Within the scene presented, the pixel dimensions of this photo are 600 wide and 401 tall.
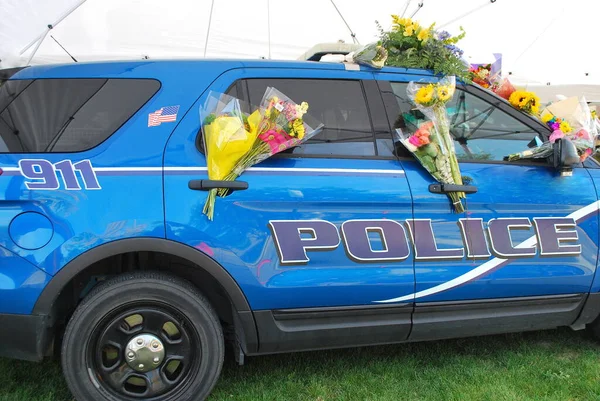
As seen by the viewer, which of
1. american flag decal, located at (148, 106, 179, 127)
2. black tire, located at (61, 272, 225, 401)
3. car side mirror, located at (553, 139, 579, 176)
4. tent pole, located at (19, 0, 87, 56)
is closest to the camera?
black tire, located at (61, 272, 225, 401)

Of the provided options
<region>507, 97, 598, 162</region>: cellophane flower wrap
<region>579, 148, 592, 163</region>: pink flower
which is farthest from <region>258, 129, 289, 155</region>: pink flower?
<region>579, 148, 592, 163</region>: pink flower

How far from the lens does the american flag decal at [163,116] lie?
2.42m

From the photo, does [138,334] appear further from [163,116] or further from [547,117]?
[547,117]

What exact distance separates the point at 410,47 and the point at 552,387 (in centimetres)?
227

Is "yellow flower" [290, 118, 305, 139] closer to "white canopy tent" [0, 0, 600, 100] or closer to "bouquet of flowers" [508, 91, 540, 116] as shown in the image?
"bouquet of flowers" [508, 91, 540, 116]

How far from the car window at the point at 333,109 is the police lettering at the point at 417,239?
17.1 inches

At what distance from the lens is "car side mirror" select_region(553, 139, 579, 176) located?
106 inches

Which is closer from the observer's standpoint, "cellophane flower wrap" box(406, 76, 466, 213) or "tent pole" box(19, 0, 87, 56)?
"cellophane flower wrap" box(406, 76, 466, 213)

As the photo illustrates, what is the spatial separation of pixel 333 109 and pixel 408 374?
5.68 feet

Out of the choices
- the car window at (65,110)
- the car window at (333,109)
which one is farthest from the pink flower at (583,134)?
the car window at (65,110)

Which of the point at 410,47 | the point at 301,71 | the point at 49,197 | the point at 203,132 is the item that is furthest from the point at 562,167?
the point at 49,197

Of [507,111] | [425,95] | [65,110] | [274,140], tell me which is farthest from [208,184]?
[507,111]

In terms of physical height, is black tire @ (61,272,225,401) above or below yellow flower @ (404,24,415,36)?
below

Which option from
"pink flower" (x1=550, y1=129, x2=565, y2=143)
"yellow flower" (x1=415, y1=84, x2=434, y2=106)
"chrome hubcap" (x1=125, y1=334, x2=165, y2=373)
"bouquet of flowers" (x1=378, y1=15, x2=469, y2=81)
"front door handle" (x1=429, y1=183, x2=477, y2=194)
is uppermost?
"bouquet of flowers" (x1=378, y1=15, x2=469, y2=81)
